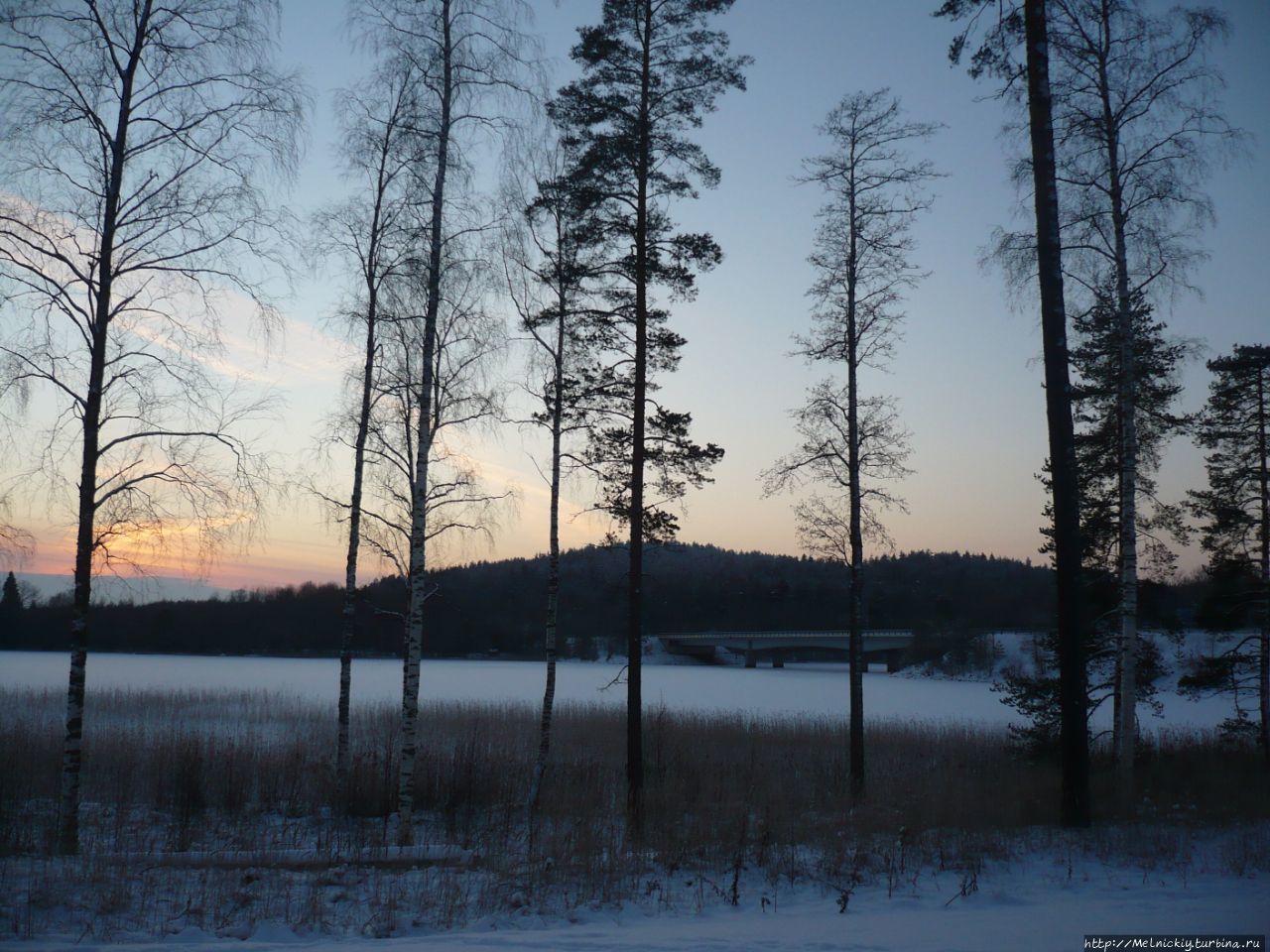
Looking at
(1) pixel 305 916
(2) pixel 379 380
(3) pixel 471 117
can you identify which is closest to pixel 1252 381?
(3) pixel 471 117

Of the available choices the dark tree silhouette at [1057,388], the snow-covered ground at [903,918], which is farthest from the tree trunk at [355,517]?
the dark tree silhouette at [1057,388]

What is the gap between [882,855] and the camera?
9.90 meters

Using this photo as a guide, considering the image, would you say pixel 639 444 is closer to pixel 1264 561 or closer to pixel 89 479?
pixel 89 479

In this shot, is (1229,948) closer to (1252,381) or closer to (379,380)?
(379,380)

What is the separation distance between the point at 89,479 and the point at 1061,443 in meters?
13.5

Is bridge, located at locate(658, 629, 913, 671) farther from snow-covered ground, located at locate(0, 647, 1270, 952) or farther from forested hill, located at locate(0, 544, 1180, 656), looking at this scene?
snow-covered ground, located at locate(0, 647, 1270, 952)

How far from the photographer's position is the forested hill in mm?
69875

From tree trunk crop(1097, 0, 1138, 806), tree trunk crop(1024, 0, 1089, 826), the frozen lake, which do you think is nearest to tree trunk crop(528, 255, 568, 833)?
tree trunk crop(1024, 0, 1089, 826)

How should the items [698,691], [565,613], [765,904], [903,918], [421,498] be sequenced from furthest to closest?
[565,613] < [698,691] < [421,498] < [765,904] < [903,918]

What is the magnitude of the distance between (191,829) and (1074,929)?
1178cm

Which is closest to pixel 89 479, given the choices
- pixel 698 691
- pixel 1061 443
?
pixel 1061 443

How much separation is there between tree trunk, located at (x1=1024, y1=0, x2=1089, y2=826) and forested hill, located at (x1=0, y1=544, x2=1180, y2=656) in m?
54.3

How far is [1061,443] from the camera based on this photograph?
11.7 metres

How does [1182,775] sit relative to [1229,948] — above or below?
below
